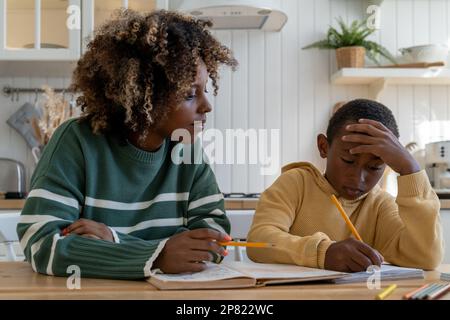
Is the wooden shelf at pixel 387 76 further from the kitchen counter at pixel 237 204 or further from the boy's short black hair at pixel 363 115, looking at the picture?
the boy's short black hair at pixel 363 115

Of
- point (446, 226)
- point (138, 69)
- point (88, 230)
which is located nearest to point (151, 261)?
point (88, 230)

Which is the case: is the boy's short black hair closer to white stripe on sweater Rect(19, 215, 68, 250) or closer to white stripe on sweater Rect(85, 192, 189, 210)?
white stripe on sweater Rect(85, 192, 189, 210)

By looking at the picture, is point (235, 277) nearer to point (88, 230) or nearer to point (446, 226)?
point (88, 230)

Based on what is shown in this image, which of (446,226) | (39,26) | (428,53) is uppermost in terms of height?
(39,26)

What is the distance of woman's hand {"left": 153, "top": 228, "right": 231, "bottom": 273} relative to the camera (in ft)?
2.85

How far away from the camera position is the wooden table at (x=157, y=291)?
2.44 feet

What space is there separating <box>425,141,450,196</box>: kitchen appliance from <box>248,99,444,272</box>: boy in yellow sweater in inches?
54.0

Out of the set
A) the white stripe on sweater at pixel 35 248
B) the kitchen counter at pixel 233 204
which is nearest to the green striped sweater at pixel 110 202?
the white stripe on sweater at pixel 35 248

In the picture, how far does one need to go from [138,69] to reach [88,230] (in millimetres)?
312

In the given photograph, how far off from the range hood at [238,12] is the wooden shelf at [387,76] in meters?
0.36

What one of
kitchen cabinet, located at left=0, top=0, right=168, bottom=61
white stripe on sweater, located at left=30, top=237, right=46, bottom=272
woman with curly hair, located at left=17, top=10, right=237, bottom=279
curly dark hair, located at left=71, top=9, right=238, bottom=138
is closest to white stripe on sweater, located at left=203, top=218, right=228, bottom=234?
woman with curly hair, located at left=17, top=10, right=237, bottom=279

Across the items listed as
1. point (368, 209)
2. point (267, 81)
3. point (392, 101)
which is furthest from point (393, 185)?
point (368, 209)

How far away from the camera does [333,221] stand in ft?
4.20
